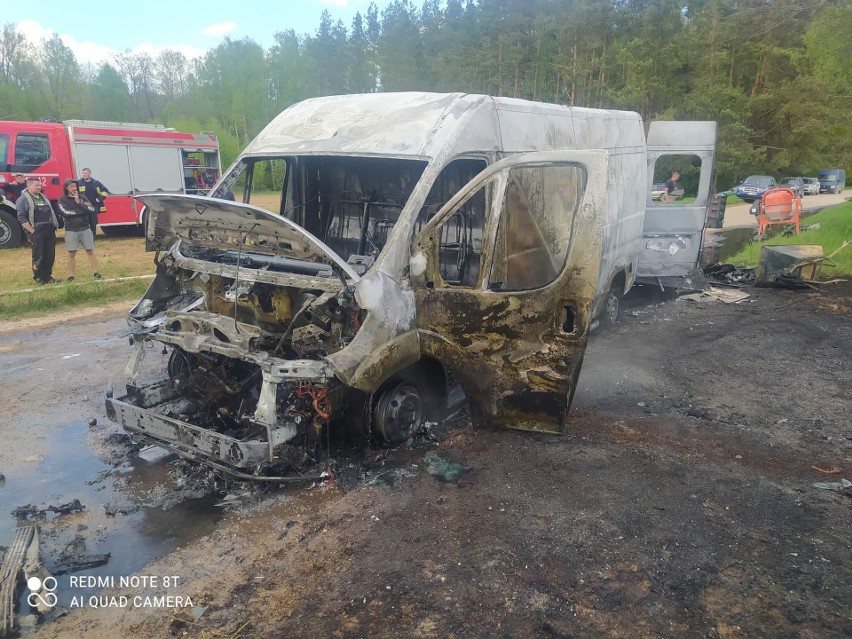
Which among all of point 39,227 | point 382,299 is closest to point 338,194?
point 382,299

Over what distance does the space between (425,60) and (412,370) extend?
38733mm

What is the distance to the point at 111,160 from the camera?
16156mm

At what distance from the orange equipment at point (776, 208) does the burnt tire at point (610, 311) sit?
980 cm

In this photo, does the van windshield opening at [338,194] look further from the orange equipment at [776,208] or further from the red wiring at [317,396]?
the orange equipment at [776,208]

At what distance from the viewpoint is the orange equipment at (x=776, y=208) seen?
617 inches

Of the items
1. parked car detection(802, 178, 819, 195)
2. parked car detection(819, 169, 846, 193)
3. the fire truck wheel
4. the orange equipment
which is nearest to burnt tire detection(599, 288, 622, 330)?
the orange equipment

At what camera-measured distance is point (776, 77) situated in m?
28.8

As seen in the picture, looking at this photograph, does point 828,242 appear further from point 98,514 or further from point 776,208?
point 98,514

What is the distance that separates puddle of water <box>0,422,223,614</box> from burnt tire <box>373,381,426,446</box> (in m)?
1.22

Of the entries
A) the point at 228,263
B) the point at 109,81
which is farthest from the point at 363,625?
the point at 109,81

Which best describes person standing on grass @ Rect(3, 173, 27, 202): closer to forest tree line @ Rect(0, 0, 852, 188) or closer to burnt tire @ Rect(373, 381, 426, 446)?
forest tree line @ Rect(0, 0, 852, 188)

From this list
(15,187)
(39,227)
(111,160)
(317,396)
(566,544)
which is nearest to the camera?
(566,544)

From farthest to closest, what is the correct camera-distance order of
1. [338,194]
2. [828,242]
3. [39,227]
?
[828,242] → [39,227] → [338,194]

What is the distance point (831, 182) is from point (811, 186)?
272cm
